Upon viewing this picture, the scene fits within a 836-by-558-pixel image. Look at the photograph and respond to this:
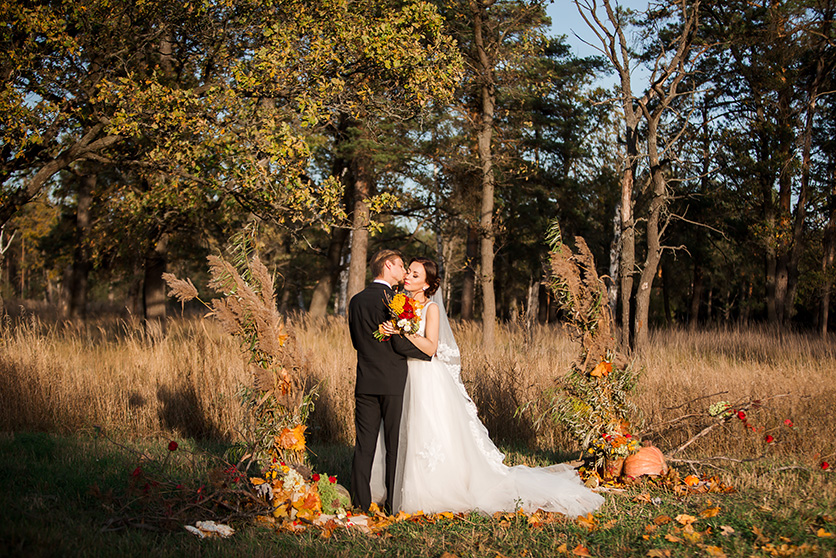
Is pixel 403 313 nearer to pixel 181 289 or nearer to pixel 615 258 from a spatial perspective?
pixel 181 289

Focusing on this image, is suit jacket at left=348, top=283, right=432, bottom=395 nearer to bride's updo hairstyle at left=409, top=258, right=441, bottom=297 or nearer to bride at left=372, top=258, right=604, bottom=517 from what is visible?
bride at left=372, top=258, right=604, bottom=517

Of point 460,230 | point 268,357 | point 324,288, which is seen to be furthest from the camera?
point 460,230

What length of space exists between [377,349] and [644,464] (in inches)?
103

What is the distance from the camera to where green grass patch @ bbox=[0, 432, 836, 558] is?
162 inches

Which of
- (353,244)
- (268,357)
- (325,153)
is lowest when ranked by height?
(268,357)

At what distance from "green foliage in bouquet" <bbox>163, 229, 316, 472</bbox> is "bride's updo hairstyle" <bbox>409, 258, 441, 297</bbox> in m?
1.21

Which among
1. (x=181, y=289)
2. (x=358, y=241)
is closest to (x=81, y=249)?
(x=358, y=241)

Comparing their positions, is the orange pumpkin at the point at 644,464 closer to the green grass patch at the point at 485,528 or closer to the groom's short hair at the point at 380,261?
the green grass patch at the point at 485,528

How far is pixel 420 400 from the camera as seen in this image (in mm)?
5430

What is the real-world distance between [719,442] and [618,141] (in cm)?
845

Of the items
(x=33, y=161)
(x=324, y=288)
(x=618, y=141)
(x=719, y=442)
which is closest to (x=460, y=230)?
(x=324, y=288)

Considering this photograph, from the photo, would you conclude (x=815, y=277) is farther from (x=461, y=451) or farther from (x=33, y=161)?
(x=33, y=161)

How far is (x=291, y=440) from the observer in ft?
16.6

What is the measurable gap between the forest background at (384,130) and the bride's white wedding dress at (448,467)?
6.93 feet
